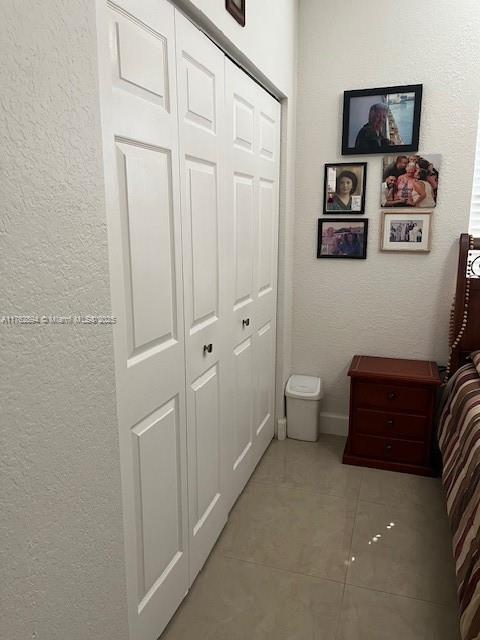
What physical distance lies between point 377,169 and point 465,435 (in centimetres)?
153

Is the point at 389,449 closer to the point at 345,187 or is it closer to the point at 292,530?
the point at 292,530

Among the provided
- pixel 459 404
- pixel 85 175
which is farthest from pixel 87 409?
pixel 459 404

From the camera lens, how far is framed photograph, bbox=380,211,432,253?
2.61 m

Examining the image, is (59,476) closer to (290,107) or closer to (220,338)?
(220,338)

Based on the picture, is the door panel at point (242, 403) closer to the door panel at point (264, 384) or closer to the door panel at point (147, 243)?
the door panel at point (264, 384)

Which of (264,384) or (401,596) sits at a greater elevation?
(264,384)

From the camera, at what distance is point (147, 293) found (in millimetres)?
1313

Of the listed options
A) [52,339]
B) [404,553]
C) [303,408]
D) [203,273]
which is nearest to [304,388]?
[303,408]

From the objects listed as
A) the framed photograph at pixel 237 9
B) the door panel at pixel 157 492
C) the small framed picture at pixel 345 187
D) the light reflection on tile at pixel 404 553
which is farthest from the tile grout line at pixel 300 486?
the framed photograph at pixel 237 9

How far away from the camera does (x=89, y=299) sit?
1.01 metres

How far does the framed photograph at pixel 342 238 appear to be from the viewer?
2744mm

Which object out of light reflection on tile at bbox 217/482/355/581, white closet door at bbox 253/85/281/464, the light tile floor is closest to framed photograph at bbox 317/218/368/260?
white closet door at bbox 253/85/281/464

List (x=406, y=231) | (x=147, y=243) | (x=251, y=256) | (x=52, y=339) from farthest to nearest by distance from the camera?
1. (x=406, y=231)
2. (x=251, y=256)
3. (x=147, y=243)
4. (x=52, y=339)

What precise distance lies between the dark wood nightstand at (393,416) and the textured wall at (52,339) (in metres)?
1.79
